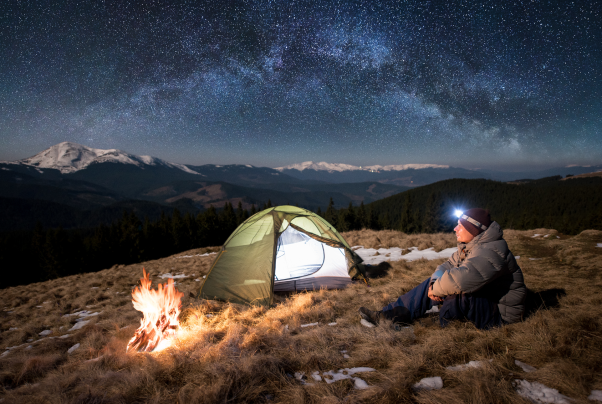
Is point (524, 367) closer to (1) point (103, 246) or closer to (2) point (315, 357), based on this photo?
(2) point (315, 357)

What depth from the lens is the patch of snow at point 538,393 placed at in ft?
6.61

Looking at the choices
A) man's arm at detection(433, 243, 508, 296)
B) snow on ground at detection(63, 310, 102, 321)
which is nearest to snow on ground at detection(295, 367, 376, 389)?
man's arm at detection(433, 243, 508, 296)

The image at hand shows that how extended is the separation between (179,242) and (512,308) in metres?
57.4

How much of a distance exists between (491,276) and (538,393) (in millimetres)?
1204

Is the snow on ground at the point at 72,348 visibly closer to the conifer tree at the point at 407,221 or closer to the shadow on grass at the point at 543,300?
the shadow on grass at the point at 543,300

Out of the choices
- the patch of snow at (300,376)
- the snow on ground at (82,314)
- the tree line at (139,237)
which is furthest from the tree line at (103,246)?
the patch of snow at (300,376)

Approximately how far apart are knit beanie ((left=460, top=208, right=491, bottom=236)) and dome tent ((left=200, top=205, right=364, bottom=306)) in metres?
3.91

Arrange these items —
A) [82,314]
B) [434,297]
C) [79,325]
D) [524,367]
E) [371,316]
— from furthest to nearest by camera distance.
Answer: [82,314] → [79,325] → [371,316] → [434,297] → [524,367]

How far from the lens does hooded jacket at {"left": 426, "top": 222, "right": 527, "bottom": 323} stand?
3047mm

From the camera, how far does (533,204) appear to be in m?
114

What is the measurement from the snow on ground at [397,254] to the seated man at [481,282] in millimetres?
5583

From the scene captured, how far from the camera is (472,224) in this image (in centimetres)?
335

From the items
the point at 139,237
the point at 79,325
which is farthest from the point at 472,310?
the point at 139,237

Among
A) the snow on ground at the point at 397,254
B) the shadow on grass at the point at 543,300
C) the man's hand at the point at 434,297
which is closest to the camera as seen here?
the man's hand at the point at 434,297
